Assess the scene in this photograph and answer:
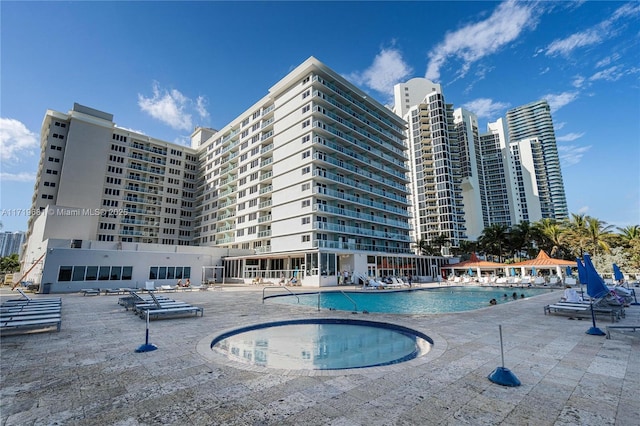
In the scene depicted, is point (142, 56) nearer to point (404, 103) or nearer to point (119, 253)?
point (119, 253)

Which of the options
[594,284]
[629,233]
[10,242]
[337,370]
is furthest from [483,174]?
[10,242]

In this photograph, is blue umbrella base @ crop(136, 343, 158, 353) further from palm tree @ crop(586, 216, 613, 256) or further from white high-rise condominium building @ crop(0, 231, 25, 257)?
white high-rise condominium building @ crop(0, 231, 25, 257)

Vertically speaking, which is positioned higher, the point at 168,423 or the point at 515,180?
the point at 515,180

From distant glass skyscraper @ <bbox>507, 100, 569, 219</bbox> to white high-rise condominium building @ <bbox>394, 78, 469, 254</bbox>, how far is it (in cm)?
4408

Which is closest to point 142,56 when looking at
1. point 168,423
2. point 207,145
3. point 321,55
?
point 168,423

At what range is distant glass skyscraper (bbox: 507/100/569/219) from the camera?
100250 mm

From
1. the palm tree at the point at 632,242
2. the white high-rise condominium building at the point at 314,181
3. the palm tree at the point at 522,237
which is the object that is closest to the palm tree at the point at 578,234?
the palm tree at the point at 632,242

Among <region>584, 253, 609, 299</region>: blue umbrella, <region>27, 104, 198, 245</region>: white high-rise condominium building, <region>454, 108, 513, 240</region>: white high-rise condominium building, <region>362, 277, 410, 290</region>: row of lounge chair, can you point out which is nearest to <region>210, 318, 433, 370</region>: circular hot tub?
<region>584, 253, 609, 299</region>: blue umbrella

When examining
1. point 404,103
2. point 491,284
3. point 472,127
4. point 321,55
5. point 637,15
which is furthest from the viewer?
point 472,127

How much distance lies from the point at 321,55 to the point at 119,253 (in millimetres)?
34610

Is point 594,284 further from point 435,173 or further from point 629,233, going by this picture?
point 435,173

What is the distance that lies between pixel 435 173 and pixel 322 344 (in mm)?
71929

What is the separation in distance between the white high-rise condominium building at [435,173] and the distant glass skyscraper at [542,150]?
4408cm

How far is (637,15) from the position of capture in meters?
9.79
